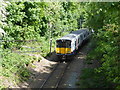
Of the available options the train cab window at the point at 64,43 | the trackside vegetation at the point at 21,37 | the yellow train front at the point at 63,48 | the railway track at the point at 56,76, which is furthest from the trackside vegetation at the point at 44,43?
the train cab window at the point at 64,43

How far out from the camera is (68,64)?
63.2 feet

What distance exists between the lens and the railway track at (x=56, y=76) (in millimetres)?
13295

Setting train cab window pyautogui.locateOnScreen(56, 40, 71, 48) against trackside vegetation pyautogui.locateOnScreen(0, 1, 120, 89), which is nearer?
trackside vegetation pyautogui.locateOnScreen(0, 1, 120, 89)

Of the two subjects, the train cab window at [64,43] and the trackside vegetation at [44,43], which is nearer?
the trackside vegetation at [44,43]

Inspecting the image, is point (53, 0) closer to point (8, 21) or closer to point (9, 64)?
point (8, 21)

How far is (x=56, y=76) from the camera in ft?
50.5

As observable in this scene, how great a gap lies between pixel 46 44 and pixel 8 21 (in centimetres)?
758

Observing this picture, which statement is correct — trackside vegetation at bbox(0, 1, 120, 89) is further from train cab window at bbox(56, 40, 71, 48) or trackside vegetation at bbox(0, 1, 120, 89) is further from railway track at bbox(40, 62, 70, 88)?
train cab window at bbox(56, 40, 71, 48)

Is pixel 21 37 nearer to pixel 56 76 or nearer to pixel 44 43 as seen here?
pixel 44 43

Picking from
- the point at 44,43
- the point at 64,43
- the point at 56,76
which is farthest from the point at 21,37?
the point at 56,76

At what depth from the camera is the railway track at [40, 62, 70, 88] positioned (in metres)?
13.3

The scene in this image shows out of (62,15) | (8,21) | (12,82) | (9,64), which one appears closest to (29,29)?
(8,21)

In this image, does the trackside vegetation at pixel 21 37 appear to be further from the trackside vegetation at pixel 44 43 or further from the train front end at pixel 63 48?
the train front end at pixel 63 48

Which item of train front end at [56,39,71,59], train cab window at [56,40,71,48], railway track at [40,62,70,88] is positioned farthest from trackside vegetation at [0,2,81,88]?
train cab window at [56,40,71,48]
